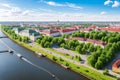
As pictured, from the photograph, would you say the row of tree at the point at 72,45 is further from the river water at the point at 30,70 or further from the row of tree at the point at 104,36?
the row of tree at the point at 104,36

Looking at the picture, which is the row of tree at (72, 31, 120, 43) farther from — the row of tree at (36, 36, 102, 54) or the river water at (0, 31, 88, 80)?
the river water at (0, 31, 88, 80)

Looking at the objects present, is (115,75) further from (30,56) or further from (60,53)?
(30,56)

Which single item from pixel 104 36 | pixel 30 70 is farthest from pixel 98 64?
pixel 104 36

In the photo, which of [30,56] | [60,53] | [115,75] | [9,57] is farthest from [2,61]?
[115,75]

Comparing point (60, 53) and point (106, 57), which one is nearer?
point (106, 57)

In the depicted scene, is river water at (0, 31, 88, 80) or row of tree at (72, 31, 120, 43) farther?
row of tree at (72, 31, 120, 43)

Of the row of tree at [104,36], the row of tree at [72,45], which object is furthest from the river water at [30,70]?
the row of tree at [104,36]

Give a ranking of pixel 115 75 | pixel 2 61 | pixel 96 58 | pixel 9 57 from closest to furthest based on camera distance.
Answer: pixel 115 75 < pixel 96 58 < pixel 2 61 < pixel 9 57

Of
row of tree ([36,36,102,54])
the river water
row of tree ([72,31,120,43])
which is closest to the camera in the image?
the river water

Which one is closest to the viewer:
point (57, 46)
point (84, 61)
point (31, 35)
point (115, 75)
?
point (115, 75)

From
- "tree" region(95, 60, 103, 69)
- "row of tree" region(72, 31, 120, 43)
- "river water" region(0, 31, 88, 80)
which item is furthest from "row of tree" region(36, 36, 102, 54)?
"row of tree" region(72, 31, 120, 43)

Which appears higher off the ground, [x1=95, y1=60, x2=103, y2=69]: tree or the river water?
[x1=95, y1=60, x2=103, y2=69]: tree
